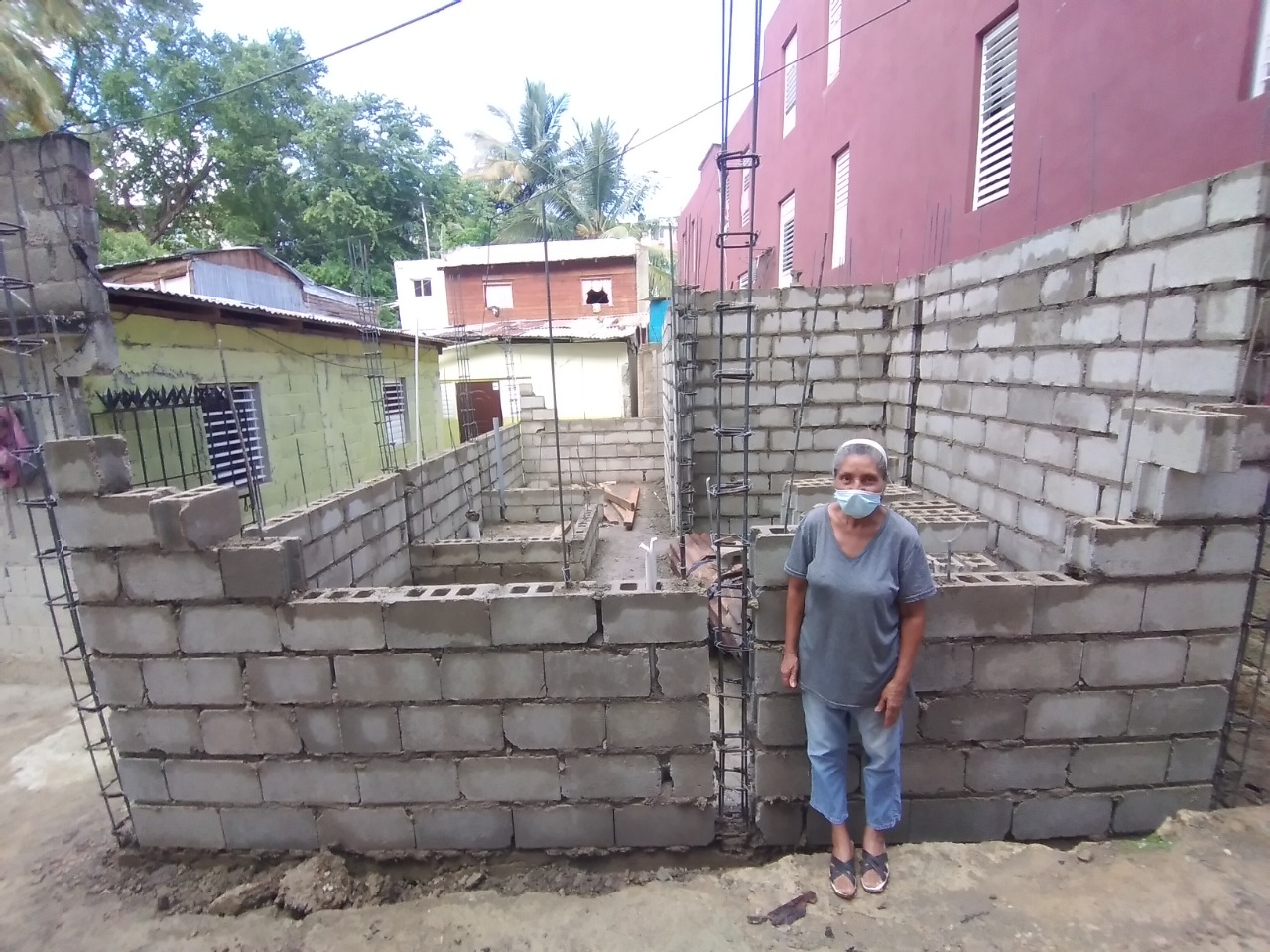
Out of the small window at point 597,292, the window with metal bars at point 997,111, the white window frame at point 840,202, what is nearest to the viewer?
the window with metal bars at point 997,111

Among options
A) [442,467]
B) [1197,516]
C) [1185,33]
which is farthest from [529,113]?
[1197,516]

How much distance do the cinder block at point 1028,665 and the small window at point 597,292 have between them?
720 inches

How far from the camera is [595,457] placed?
11.3 m

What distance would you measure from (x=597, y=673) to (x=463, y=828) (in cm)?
106

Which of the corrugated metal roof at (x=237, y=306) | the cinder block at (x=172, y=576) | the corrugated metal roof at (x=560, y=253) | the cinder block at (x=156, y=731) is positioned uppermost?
the corrugated metal roof at (x=560, y=253)

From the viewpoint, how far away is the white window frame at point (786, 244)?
39.1ft

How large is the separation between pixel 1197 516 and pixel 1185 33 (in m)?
2.92

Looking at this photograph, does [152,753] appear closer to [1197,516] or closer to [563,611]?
[563,611]

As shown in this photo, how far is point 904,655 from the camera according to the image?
2.41 m

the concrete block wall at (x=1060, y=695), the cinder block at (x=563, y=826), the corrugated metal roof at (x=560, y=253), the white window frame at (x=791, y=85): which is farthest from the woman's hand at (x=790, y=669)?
the corrugated metal roof at (x=560, y=253)

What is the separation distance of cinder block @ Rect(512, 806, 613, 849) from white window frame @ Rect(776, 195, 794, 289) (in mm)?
10633

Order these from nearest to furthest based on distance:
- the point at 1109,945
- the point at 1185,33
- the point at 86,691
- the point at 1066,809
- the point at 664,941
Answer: the point at 1109,945 < the point at 664,941 < the point at 1066,809 < the point at 1185,33 < the point at 86,691

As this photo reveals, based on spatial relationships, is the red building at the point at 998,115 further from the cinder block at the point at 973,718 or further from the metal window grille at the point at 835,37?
the cinder block at the point at 973,718

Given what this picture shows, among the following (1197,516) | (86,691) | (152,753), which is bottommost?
(86,691)
